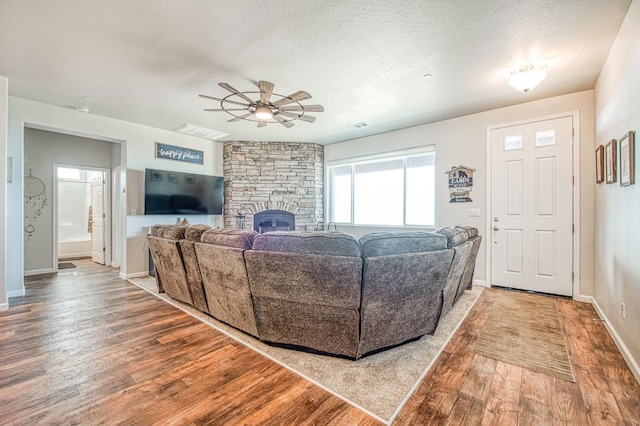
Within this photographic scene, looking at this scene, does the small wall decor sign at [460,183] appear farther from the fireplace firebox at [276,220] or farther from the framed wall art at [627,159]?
the fireplace firebox at [276,220]

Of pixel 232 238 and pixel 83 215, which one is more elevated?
pixel 83 215

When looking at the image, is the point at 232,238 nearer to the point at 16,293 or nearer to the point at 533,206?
the point at 16,293

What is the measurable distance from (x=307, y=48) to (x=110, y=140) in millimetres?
4026

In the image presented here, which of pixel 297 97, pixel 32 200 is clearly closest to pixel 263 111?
pixel 297 97

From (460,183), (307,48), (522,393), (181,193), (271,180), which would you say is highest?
(307,48)

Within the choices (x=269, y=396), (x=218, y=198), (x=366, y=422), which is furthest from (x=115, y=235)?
(x=366, y=422)

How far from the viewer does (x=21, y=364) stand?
2004 mm

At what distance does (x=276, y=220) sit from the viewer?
600cm

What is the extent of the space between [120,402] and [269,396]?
876mm

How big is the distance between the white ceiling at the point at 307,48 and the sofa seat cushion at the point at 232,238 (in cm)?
170

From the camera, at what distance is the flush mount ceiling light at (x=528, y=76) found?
270cm

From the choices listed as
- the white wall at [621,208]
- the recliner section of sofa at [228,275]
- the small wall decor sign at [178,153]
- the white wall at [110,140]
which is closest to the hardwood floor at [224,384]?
the recliner section of sofa at [228,275]

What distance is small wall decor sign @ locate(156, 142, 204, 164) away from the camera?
5.04 m

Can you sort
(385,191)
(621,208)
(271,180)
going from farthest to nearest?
(271,180)
(385,191)
(621,208)
